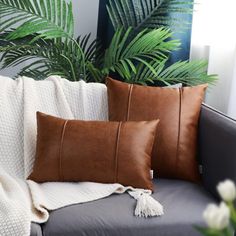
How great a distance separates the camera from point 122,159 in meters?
1.42

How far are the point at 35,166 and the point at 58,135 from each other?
147 millimetres

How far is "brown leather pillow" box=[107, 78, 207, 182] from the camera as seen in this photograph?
1.53m

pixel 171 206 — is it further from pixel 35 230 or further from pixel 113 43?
pixel 113 43

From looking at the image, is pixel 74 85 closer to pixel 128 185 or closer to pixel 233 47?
pixel 128 185

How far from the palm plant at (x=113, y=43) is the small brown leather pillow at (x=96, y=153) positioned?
483 mm

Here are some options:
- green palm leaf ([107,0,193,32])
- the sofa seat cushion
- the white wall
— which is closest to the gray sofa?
the sofa seat cushion

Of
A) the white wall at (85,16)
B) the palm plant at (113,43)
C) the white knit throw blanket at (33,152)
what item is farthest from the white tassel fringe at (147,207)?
the white wall at (85,16)

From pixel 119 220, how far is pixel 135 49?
94 centimetres

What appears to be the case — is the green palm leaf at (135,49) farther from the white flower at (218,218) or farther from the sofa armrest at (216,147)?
the white flower at (218,218)

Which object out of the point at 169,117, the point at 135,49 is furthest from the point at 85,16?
the point at 169,117

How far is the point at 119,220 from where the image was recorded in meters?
1.23

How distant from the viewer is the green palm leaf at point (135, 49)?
6.14 feet

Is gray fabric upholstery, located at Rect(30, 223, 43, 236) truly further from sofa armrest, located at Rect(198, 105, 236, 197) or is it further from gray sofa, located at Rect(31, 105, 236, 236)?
sofa armrest, located at Rect(198, 105, 236, 197)

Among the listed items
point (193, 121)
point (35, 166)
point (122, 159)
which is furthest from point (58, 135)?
point (193, 121)
